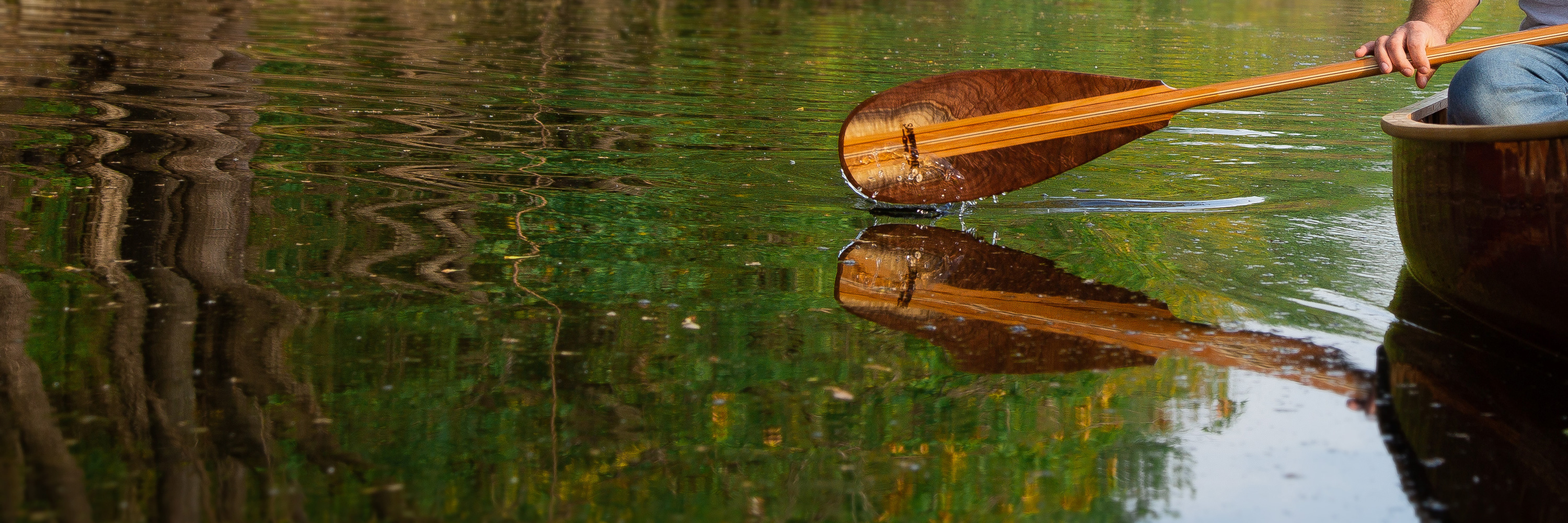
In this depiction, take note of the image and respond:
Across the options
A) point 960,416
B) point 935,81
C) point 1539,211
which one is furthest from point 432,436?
point 935,81

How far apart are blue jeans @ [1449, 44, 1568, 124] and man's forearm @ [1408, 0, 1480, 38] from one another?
494 millimetres

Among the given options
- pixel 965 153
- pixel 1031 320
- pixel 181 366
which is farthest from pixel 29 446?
pixel 965 153

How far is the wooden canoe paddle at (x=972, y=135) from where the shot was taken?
4723 millimetres

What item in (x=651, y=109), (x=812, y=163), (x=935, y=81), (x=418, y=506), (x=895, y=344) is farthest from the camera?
(x=651, y=109)

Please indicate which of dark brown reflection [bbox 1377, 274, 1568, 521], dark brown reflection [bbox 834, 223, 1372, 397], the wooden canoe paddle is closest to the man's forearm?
the wooden canoe paddle

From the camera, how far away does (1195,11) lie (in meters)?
22.8

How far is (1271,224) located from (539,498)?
3.15 metres

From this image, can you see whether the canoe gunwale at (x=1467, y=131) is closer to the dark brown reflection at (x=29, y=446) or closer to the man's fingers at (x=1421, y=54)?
the man's fingers at (x=1421, y=54)

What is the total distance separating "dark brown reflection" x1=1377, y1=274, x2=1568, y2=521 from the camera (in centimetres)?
228

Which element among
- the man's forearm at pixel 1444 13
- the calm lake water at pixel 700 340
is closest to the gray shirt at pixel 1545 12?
the man's forearm at pixel 1444 13

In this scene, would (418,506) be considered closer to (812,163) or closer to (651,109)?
(812,163)

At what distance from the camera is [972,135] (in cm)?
476

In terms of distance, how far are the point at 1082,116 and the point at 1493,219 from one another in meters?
1.74

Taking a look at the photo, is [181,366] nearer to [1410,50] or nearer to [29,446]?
[29,446]
